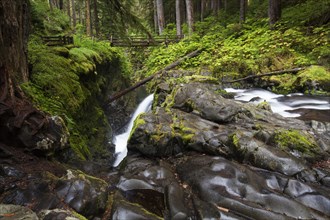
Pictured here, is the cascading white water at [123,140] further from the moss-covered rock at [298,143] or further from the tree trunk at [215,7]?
the tree trunk at [215,7]

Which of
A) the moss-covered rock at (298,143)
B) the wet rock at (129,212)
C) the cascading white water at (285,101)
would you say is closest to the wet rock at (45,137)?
the wet rock at (129,212)

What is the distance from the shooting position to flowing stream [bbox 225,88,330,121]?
27.2 ft

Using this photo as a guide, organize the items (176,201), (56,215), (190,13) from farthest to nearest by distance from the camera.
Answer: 1. (190,13)
2. (176,201)
3. (56,215)

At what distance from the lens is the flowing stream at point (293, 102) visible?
830 cm

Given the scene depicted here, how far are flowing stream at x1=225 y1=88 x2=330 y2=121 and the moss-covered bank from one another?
19.3ft

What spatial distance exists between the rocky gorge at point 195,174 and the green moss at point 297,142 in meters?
0.02

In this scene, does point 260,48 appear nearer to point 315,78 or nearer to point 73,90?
point 315,78

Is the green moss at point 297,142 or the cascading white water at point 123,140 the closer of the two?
the green moss at point 297,142

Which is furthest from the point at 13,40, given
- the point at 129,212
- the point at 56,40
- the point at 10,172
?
the point at 56,40

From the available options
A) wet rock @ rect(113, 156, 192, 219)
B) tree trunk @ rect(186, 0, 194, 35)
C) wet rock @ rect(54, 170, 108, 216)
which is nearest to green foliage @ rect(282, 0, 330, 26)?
tree trunk @ rect(186, 0, 194, 35)

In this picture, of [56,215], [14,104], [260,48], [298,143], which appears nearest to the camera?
[56,215]

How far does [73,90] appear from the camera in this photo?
7117 millimetres

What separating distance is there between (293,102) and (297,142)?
4.52 metres

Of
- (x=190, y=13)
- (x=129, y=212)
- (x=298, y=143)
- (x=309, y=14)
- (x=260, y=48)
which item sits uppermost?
(x=190, y=13)
